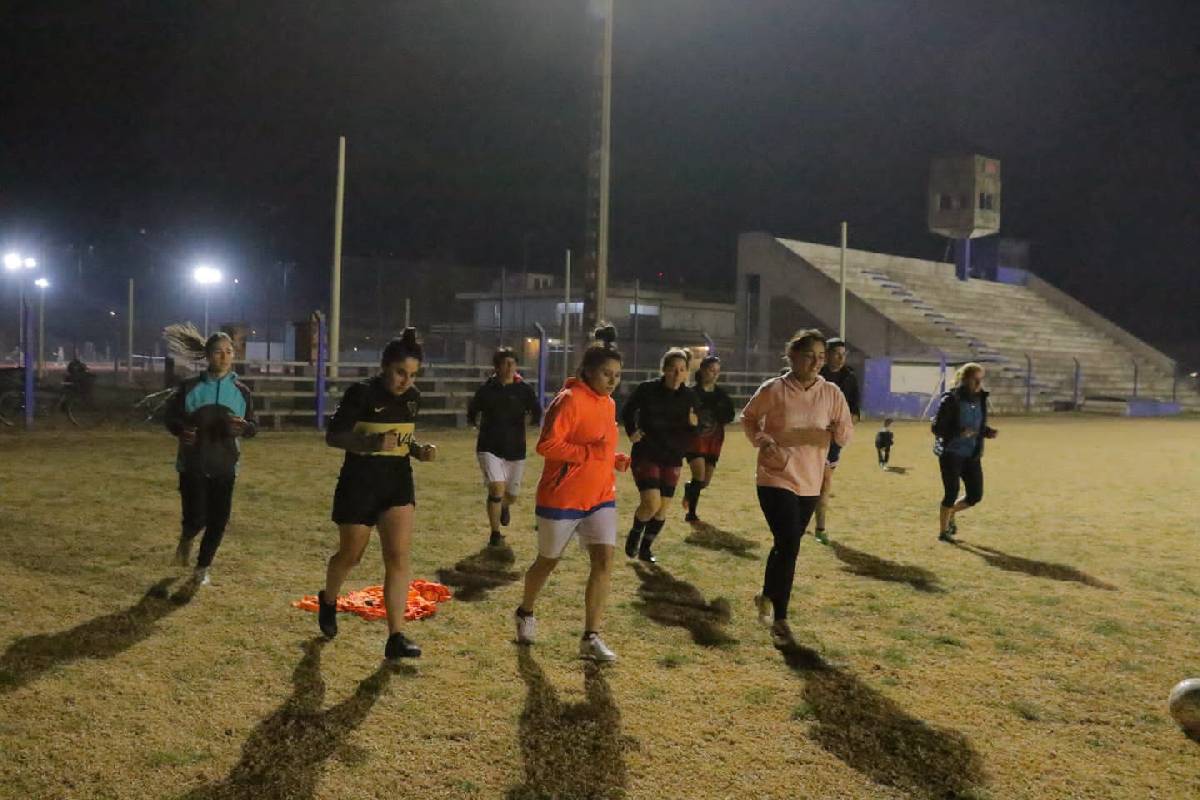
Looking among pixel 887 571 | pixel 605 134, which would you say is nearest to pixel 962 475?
pixel 887 571

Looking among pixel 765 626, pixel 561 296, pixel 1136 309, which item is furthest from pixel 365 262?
pixel 1136 309

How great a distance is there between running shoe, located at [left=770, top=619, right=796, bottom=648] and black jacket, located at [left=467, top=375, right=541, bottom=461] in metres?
3.01

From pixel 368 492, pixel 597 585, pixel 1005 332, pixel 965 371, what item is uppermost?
pixel 1005 332

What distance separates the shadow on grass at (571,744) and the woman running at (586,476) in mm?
481

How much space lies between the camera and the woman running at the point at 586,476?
5234mm

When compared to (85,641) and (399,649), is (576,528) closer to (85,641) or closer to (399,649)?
(399,649)

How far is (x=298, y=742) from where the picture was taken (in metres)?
4.09

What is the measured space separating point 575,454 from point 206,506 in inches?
119

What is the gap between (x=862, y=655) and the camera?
5.61 metres

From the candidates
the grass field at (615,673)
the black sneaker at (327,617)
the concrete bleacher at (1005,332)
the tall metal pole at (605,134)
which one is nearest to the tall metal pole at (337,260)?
the tall metal pole at (605,134)

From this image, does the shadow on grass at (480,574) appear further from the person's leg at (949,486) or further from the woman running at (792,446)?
the person's leg at (949,486)

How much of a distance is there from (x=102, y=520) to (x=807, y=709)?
7.23 metres

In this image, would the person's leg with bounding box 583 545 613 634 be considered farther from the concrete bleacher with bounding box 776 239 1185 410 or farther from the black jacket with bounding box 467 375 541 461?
the concrete bleacher with bounding box 776 239 1185 410

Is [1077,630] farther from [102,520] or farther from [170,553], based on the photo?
[102,520]
